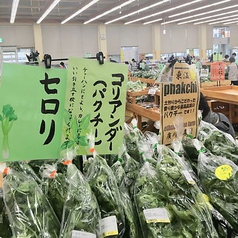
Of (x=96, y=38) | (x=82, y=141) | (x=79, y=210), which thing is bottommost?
(x=79, y=210)

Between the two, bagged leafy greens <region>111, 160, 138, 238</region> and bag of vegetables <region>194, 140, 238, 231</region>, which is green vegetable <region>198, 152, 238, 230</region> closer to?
bag of vegetables <region>194, 140, 238, 231</region>

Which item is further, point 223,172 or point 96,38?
point 96,38

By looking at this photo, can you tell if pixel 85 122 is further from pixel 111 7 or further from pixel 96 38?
pixel 96 38

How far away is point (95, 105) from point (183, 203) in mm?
419

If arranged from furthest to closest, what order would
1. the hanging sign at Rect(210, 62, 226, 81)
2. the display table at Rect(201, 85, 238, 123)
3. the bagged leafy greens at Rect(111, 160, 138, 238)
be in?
the hanging sign at Rect(210, 62, 226, 81) → the display table at Rect(201, 85, 238, 123) → the bagged leafy greens at Rect(111, 160, 138, 238)

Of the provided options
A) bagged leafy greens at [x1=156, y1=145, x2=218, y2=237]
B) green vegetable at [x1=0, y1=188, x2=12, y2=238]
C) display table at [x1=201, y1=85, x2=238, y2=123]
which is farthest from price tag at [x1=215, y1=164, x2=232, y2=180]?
display table at [x1=201, y1=85, x2=238, y2=123]

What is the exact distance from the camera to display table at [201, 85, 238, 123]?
13.6 ft

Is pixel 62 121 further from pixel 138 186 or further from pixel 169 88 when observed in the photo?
pixel 169 88

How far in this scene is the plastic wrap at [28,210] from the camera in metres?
0.71

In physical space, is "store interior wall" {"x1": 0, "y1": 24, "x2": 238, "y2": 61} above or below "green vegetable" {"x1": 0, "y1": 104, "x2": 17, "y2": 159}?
above

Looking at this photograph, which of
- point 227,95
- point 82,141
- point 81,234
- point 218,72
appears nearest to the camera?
point 81,234

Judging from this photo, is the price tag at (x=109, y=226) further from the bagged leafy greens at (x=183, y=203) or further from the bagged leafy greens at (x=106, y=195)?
the bagged leafy greens at (x=183, y=203)

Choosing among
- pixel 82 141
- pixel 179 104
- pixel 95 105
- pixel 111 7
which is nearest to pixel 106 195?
pixel 82 141

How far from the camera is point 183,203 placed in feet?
2.77
